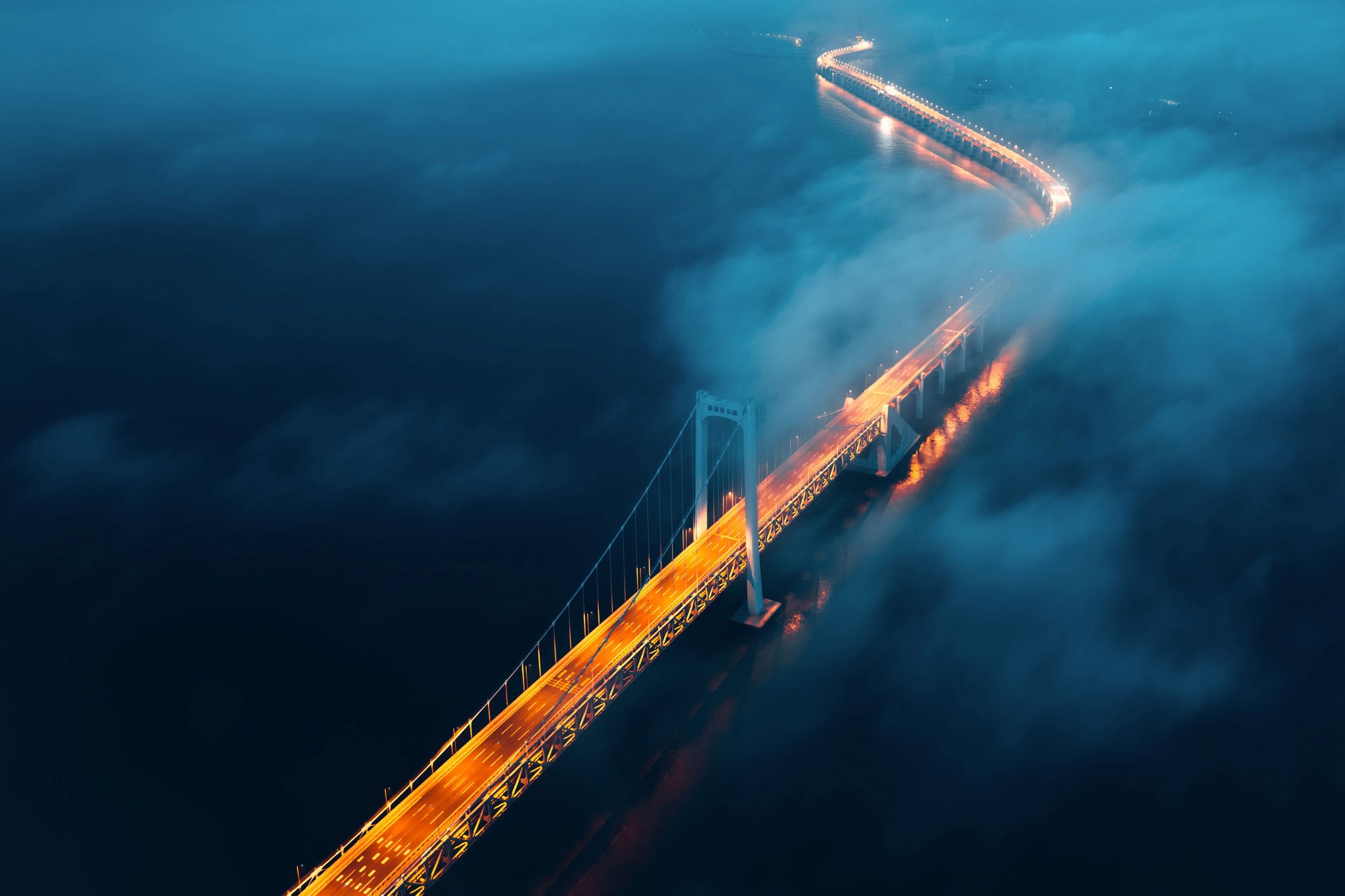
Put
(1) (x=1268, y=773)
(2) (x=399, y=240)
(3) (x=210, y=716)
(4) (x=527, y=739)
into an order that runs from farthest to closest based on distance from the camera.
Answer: (2) (x=399, y=240), (3) (x=210, y=716), (1) (x=1268, y=773), (4) (x=527, y=739)

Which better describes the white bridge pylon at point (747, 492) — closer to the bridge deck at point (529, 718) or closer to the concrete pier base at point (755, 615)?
the concrete pier base at point (755, 615)

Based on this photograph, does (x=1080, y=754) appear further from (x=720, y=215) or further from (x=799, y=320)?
(x=720, y=215)

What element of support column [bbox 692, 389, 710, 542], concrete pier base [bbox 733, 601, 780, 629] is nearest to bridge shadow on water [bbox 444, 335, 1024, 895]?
concrete pier base [bbox 733, 601, 780, 629]

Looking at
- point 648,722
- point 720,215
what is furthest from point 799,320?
point 648,722

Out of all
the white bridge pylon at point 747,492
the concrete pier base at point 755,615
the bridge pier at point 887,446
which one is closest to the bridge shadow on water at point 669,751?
the concrete pier base at point 755,615

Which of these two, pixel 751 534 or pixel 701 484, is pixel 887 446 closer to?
pixel 701 484

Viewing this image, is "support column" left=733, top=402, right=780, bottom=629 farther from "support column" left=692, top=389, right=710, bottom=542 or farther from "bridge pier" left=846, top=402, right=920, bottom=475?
"bridge pier" left=846, top=402, right=920, bottom=475
